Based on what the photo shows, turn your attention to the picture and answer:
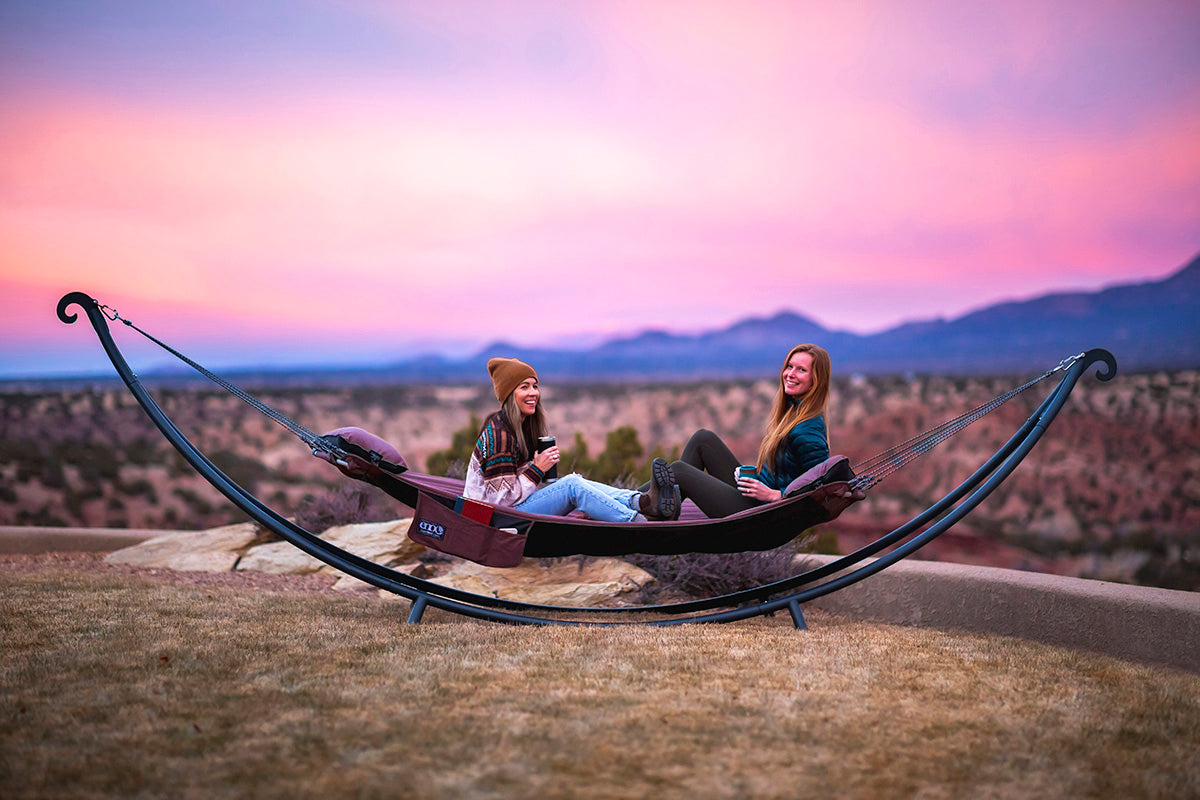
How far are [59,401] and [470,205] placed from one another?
10.8 meters

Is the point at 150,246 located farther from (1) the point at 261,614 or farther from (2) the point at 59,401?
(1) the point at 261,614

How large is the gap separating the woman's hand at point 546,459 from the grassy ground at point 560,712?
663 millimetres

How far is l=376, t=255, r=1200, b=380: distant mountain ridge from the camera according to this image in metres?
36.0

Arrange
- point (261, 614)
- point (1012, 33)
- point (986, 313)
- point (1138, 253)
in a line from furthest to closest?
1. point (986, 313)
2. point (1138, 253)
3. point (1012, 33)
4. point (261, 614)

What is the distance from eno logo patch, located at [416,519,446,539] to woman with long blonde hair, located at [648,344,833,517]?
954 mm

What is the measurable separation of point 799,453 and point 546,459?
103 cm

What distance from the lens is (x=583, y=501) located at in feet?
12.9

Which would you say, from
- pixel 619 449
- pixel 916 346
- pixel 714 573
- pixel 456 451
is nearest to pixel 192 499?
pixel 456 451

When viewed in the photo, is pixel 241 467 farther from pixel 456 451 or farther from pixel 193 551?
pixel 193 551

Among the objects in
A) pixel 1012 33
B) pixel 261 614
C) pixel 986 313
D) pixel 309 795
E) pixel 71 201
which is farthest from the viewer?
pixel 986 313

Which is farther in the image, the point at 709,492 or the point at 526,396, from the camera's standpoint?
the point at 526,396

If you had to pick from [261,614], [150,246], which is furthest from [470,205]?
[261,614]

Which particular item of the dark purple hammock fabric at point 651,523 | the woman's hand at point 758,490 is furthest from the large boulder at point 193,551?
the woman's hand at point 758,490

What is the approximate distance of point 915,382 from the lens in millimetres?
23438
